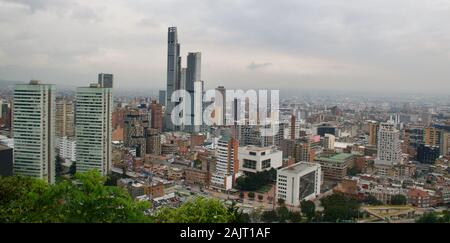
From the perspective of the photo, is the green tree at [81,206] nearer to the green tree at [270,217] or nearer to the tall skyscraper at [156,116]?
the green tree at [270,217]

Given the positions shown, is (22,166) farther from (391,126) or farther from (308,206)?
(391,126)

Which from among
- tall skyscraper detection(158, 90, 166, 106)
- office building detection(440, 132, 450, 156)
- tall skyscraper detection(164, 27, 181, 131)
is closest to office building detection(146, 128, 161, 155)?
tall skyscraper detection(164, 27, 181, 131)

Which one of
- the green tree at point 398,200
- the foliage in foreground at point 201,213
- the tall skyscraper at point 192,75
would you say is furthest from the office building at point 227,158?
the foliage in foreground at point 201,213

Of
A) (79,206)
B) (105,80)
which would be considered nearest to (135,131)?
(105,80)

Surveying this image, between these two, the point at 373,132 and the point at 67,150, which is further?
the point at 373,132

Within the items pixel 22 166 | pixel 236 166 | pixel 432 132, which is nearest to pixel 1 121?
pixel 22 166

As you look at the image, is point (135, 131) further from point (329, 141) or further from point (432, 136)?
point (432, 136)

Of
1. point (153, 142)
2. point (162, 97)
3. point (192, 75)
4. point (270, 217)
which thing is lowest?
point (270, 217)
